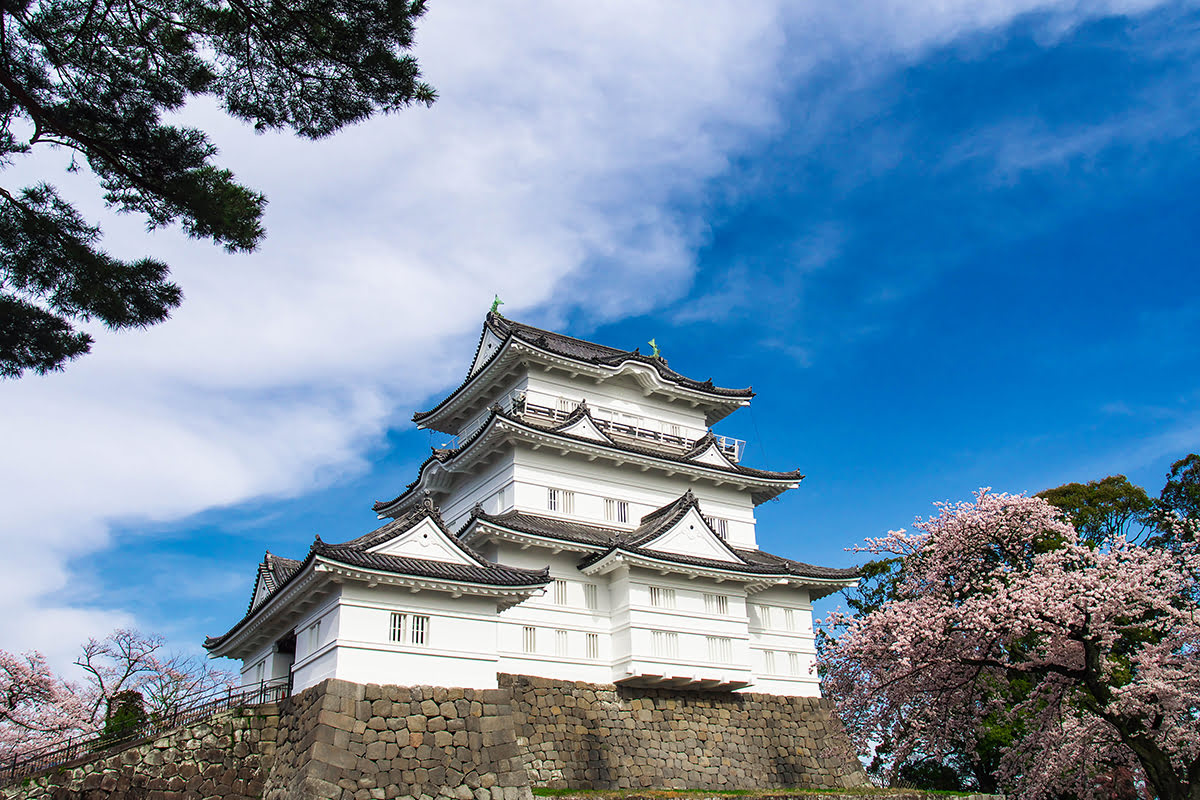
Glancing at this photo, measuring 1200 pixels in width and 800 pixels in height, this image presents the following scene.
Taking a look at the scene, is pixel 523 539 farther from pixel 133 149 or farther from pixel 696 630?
pixel 133 149

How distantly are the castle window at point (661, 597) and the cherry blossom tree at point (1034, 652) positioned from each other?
18.4ft

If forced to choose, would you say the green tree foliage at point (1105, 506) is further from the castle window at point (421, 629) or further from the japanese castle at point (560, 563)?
the castle window at point (421, 629)

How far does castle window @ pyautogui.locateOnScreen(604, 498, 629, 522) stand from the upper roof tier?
5076mm

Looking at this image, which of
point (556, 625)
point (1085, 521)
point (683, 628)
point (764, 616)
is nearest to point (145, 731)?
point (556, 625)

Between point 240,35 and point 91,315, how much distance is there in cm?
472

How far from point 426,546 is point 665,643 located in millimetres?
8398

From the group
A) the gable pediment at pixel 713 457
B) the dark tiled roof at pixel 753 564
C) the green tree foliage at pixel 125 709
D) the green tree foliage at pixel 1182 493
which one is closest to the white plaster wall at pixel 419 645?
the dark tiled roof at pixel 753 564

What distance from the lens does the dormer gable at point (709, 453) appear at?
29.8m

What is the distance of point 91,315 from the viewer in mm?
12039

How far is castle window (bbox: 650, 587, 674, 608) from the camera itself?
963 inches

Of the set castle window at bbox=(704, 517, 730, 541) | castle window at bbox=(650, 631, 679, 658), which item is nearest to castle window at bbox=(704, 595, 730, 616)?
castle window at bbox=(650, 631, 679, 658)

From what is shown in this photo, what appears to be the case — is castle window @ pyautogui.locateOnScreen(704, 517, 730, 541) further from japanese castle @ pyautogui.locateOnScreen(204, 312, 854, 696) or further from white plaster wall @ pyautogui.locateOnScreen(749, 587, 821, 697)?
white plaster wall @ pyautogui.locateOnScreen(749, 587, 821, 697)

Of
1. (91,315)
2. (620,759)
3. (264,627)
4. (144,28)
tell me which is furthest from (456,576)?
(144,28)

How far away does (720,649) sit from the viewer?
2473cm
